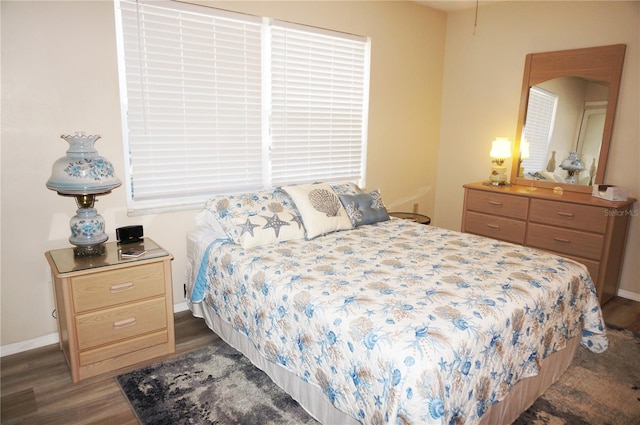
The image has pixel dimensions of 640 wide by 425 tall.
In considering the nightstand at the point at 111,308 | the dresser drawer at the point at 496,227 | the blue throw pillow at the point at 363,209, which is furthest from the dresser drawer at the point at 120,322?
the dresser drawer at the point at 496,227

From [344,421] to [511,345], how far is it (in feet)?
2.66

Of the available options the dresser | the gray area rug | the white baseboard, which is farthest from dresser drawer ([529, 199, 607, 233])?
the white baseboard

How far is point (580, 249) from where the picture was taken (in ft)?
11.1

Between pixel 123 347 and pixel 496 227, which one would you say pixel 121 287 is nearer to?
pixel 123 347

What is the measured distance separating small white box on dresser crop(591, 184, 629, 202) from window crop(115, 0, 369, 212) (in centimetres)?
218

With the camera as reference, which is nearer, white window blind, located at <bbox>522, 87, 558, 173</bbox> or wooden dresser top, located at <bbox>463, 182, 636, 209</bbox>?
wooden dresser top, located at <bbox>463, 182, 636, 209</bbox>

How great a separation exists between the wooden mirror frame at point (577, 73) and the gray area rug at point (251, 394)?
1.76 m

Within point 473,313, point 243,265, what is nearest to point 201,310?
point 243,265

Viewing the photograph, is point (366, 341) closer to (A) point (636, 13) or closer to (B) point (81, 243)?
(B) point (81, 243)

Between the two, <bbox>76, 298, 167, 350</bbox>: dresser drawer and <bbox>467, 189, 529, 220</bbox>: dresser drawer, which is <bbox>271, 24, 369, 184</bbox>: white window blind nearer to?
<bbox>467, 189, 529, 220</bbox>: dresser drawer

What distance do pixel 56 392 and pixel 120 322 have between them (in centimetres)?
45

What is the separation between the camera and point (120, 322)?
2383 millimetres

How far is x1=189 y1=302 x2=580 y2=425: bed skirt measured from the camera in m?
1.87

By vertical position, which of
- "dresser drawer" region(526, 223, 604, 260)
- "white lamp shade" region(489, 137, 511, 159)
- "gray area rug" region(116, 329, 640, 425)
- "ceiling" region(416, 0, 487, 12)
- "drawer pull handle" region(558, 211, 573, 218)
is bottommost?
"gray area rug" region(116, 329, 640, 425)
